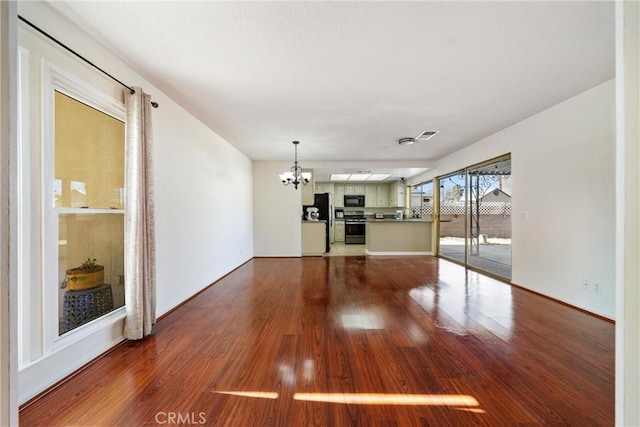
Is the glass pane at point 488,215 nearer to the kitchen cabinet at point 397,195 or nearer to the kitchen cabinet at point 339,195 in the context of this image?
the kitchen cabinet at point 397,195

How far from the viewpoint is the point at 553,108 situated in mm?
3230

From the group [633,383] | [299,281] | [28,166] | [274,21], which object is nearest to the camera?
[633,383]

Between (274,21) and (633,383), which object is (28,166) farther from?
(633,383)

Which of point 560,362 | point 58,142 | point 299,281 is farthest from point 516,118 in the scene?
point 58,142

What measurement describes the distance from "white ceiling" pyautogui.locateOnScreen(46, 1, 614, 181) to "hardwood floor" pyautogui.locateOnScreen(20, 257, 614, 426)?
2372 millimetres

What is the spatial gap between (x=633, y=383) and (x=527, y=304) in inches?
110

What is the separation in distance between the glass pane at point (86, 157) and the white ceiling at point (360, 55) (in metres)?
0.50

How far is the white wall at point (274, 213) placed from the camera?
6.47 metres

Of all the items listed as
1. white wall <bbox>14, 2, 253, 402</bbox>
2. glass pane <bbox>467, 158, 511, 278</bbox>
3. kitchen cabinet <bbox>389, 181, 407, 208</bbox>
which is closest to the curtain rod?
white wall <bbox>14, 2, 253, 402</bbox>

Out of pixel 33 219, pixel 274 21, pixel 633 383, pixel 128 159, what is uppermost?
pixel 274 21

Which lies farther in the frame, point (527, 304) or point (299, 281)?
point (299, 281)

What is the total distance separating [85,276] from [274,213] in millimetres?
4595

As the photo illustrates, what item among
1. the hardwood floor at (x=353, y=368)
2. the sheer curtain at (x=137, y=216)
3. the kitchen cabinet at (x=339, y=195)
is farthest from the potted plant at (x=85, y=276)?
the kitchen cabinet at (x=339, y=195)

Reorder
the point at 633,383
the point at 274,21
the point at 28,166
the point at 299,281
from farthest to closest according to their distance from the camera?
the point at 299,281 < the point at 274,21 < the point at 28,166 < the point at 633,383
